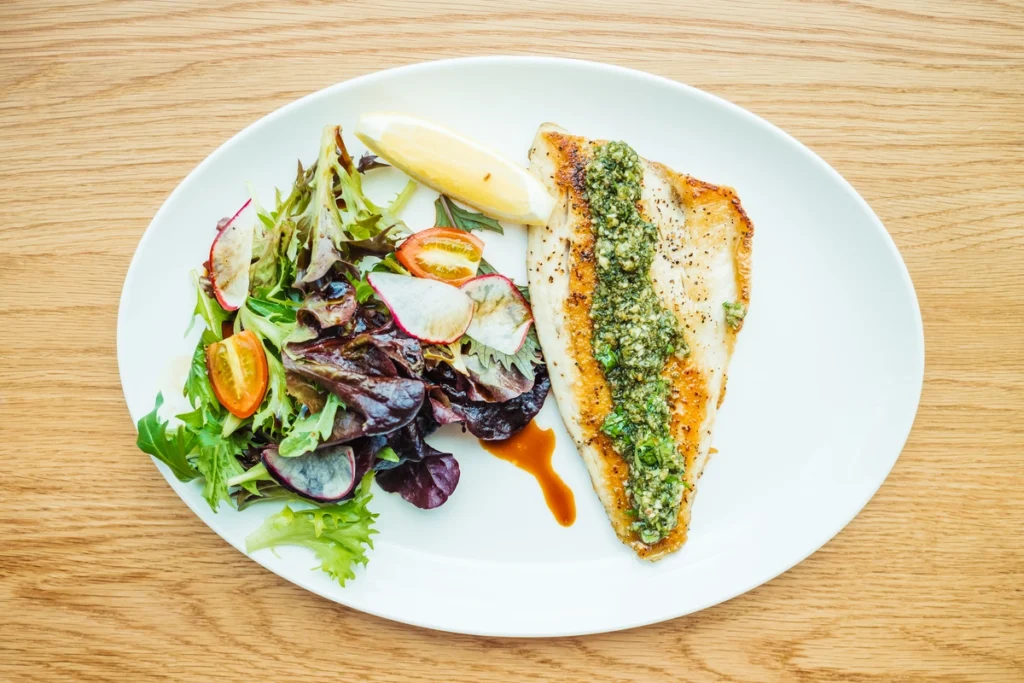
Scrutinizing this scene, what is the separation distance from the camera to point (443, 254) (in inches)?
89.5

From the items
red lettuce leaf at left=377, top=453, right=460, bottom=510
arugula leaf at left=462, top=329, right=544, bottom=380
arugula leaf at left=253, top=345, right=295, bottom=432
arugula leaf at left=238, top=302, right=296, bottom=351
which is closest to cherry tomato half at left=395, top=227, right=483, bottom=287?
arugula leaf at left=462, top=329, right=544, bottom=380

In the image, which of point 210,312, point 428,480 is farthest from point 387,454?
point 210,312

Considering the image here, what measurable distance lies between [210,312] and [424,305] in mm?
778

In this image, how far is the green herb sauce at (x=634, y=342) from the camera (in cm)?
223

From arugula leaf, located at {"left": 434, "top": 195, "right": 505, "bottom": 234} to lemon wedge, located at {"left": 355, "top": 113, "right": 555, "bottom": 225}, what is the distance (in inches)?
4.0

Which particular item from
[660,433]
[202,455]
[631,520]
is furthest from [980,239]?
[202,455]

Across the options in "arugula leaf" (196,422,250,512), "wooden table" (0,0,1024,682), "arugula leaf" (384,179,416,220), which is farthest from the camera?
"wooden table" (0,0,1024,682)

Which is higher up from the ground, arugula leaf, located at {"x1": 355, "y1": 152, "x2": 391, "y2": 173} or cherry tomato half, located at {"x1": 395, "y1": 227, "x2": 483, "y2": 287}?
arugula leaf, located at {"x1": 355, "y1": 152, "x2": 391, "y2": 173}

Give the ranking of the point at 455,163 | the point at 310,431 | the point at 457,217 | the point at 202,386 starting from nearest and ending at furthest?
the point at 310,431 < the point at 202,386 < the point at 455,163 < the point at 457,217

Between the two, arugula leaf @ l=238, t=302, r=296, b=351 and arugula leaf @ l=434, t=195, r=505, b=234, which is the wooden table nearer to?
arugula leaf @ l=434, t=195, r=505, b=234

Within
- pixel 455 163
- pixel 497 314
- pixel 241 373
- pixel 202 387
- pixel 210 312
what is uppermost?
pixel 455 163

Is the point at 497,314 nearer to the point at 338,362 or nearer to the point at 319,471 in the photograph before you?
the point at 338,362

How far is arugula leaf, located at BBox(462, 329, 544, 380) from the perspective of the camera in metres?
2.26

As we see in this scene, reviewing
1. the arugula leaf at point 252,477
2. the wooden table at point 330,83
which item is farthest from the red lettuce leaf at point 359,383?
the wooden table at point 330,83
